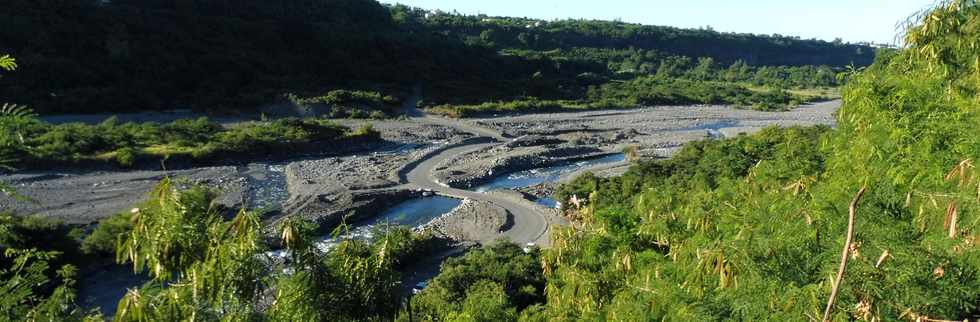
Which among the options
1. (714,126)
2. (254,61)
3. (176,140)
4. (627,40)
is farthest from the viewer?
(627,40)

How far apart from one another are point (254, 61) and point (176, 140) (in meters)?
23.5

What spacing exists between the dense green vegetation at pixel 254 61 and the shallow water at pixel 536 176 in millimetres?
17885

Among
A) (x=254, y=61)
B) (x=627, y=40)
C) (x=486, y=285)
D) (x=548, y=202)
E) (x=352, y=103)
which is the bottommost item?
(x=548, y=202)

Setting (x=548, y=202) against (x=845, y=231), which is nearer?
(x=845, y=231)

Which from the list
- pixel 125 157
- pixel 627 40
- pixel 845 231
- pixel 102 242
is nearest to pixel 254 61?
pixel 125 157

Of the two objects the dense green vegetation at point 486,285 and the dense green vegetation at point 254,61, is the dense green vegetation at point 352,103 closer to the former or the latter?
the dense green vegetation at point 254,61

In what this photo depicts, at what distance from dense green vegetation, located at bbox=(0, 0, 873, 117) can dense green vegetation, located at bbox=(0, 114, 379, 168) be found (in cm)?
849

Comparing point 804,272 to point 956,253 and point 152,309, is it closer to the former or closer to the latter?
point 956,253

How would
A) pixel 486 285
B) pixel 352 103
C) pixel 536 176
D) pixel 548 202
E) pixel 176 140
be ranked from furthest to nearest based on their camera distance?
pixel 352 103 → pixel 536 176 → pixel 176 140 → pixel 548 202 → pixel 486 285

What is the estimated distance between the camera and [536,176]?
32.3 meters

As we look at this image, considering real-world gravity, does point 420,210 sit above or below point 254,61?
below

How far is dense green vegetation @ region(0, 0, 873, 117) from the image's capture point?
4272cm

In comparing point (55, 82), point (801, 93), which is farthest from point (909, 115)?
point (801, 93)

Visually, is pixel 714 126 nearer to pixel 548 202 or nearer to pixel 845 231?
pixel 548 202
